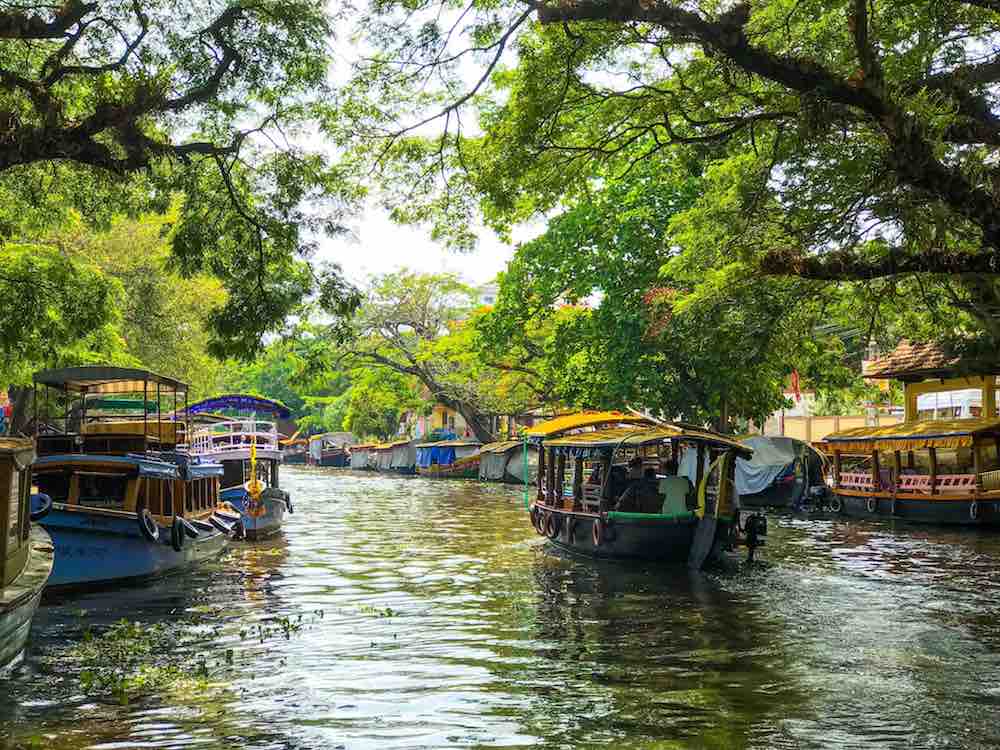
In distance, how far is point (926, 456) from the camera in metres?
27.8

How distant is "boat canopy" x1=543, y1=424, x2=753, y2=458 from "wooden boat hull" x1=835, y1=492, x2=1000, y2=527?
31.0 feet

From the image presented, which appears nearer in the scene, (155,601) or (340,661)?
(340,661)

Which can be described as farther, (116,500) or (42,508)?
(116,500)

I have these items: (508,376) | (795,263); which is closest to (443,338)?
(508,376)

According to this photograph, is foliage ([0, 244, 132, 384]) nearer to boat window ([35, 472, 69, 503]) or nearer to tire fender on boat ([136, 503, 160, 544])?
boat window ([35, 472, 69, 503])

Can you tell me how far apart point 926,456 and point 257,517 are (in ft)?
58.4

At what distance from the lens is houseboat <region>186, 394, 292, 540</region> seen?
Answer: 2245 centimetres

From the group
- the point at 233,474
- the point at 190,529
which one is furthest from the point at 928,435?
the point at 190,529

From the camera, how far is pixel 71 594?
551 inches

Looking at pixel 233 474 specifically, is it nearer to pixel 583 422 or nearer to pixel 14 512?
pixel 583 422

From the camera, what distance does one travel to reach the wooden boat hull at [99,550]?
45.8 ft

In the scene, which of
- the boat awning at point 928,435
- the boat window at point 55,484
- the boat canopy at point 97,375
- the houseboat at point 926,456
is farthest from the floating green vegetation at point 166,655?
the boat awning at point 928,435

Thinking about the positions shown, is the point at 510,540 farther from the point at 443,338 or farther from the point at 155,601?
the point at 443,338

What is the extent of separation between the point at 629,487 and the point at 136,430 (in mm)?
8572
